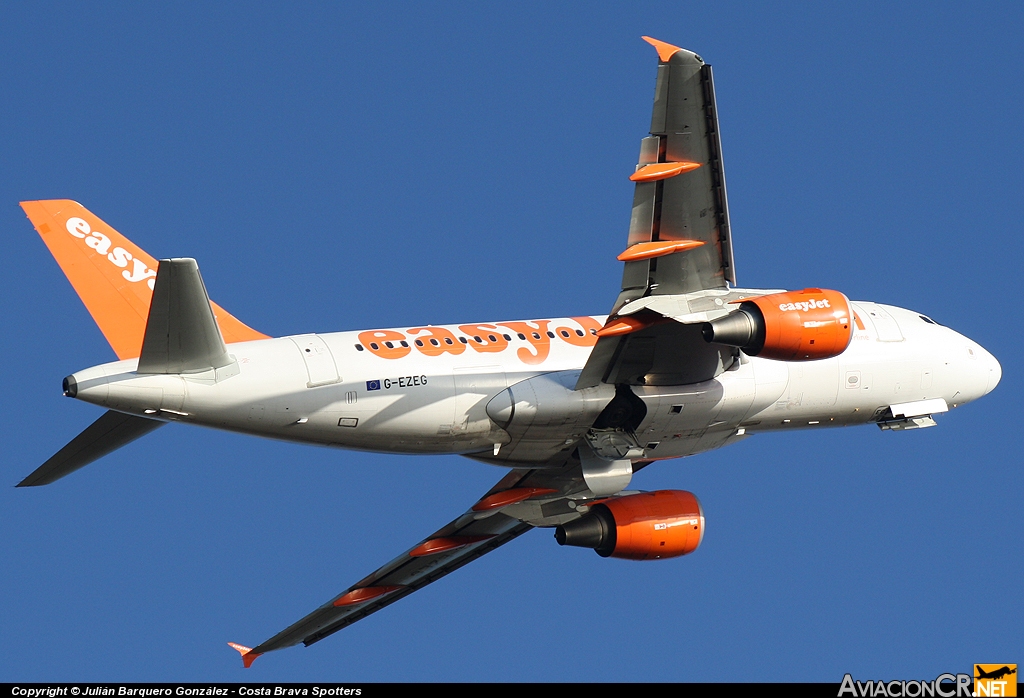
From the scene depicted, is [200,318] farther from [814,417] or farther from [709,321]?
[814,417]

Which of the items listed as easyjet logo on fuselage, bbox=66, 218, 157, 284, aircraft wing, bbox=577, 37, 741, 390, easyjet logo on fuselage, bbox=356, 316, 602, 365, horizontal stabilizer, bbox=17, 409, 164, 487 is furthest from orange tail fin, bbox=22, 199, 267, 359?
aircraft wing, bbox=577, 37, 741, 390

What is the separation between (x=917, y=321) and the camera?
33.9 meters

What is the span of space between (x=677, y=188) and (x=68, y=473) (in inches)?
548

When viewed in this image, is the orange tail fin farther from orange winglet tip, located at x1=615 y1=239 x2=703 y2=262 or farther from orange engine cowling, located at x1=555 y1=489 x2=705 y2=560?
orange engine cowling, located at x1=555 y1=489 x2=705 y2=560

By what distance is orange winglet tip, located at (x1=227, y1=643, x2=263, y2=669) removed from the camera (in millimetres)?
36562

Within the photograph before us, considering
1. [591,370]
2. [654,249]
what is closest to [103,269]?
[591,370]

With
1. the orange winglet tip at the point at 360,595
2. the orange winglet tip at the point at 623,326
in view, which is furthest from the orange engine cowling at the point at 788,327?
the orange winglet tip at the point at 360,595

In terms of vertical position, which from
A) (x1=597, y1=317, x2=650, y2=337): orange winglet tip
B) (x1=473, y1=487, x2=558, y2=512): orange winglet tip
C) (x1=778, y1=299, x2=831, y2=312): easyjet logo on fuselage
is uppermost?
(x1=778, y1=299, x2=831, y2=312): easyjet logo on fuselage

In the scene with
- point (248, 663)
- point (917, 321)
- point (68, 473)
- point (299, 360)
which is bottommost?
point (248, 663)

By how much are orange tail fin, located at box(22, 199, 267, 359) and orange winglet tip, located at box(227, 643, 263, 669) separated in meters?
10.9

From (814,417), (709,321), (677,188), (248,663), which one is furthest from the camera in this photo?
(248,663)

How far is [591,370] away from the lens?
94.0ft

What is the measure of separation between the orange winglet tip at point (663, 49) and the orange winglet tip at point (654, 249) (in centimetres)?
375

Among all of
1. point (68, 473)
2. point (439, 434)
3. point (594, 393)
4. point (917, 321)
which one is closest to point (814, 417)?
point (917, 321)
